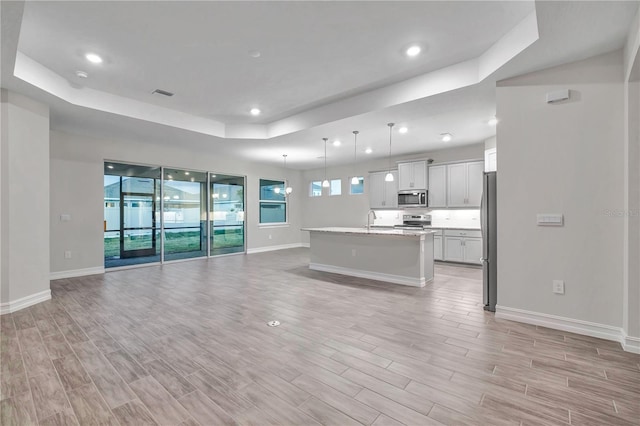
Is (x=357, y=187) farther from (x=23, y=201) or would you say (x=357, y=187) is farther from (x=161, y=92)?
(x=23, y=201)

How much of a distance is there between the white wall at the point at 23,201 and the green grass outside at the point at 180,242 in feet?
7.46

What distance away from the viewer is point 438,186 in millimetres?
7270

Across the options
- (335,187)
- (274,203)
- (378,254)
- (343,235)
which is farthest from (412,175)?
(274,203)

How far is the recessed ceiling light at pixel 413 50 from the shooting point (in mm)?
3100

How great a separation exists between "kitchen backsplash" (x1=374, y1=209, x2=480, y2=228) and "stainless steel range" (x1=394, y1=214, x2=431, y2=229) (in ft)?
0.41

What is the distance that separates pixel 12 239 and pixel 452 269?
293 inches

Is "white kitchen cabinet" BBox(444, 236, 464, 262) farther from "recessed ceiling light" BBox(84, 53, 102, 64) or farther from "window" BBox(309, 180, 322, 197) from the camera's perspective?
"recessed ceiling light" BBox(84, 53, 102, 64)

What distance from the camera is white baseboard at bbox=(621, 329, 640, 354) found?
251 centimetres

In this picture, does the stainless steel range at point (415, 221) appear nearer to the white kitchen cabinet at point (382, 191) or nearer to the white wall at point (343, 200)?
the white kitchen cabinet at point (382, 191)

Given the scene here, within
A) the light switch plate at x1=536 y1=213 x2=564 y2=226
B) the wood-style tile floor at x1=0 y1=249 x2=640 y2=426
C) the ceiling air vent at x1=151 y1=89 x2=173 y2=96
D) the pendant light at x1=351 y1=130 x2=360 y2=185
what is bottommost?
the wood-style tile floor at x1=0 y1=249 x2=640 y2=426

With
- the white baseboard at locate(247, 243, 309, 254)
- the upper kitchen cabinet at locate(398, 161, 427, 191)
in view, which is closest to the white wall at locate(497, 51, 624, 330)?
the upper kitchen cabinet at locate(398, 161, 427, 191)

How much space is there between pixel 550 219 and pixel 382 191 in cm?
536

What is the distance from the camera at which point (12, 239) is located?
12.0 ft

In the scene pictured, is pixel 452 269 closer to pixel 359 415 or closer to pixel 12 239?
pixel 359 415
